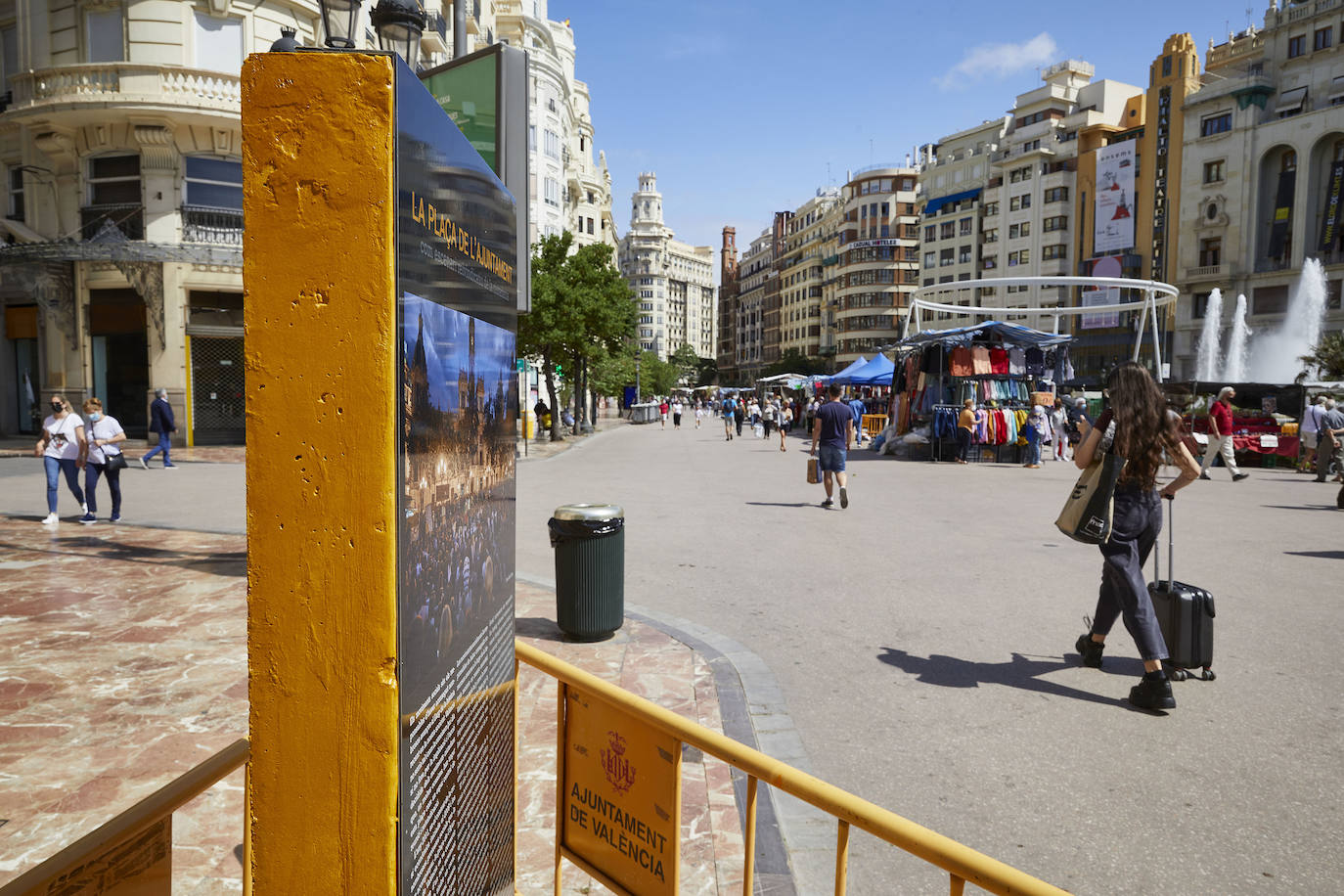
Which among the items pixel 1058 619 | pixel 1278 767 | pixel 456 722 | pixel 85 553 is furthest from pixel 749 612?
pixel 85 553

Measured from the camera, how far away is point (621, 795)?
2.49 meters

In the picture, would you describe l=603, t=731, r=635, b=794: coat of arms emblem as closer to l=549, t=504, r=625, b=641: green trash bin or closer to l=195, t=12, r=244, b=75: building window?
l=549, t=504, r=625, b=641: green trash bin

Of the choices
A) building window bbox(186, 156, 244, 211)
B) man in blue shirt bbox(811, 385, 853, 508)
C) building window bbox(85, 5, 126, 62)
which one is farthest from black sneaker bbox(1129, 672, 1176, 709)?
building window bbox(85, 5, 126, 62)

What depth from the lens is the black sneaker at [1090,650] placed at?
225 inches

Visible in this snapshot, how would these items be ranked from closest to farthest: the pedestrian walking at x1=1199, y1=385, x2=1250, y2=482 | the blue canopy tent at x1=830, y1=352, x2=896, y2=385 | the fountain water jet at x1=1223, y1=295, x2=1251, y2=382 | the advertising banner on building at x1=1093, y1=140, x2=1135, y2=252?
the pedestrian walking at x1=1199, y1=385, x2=1250, y2=482 < the blue canopy tent at x1=830, y1=352, x2=896, y2=385 < the fountain water jet at x1=1223, y1=295, x2=1251, y2=382 < the advertising banner on building at x1=1093, y1=140, x2=1135, y2=252

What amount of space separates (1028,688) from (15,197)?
33273 mm

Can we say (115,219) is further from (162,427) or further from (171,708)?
(171,708)

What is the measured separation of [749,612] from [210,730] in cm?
404

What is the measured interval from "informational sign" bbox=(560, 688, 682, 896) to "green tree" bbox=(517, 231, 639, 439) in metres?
29.3

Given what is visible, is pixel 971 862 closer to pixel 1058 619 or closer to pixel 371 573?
pixel 371 573

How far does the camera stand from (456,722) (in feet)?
6.19

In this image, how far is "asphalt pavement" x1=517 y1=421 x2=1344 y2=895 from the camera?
139 inches

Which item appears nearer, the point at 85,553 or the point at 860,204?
the point at 85,553

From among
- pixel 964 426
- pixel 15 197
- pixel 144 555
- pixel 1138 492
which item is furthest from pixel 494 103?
pixel 15 197
